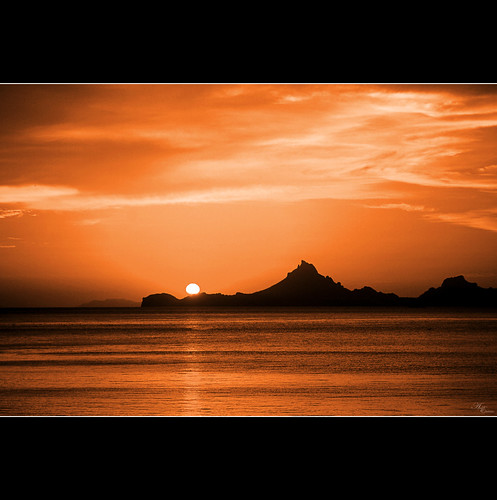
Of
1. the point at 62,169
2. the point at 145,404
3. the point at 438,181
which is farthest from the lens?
the point at 62,169

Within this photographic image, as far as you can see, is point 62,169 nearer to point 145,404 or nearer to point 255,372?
point 255,372

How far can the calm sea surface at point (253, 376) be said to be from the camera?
11266 millimetres

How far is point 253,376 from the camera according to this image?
16.6m

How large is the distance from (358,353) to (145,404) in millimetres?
13061

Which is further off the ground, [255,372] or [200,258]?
[200,258]

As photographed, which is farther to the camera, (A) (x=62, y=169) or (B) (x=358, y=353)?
(A) (x=62, y=169)

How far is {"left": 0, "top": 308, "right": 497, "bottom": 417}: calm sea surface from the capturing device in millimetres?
11266
